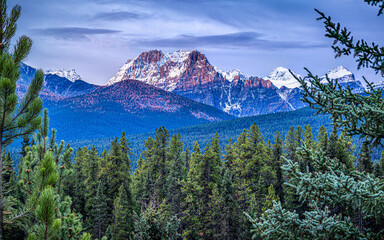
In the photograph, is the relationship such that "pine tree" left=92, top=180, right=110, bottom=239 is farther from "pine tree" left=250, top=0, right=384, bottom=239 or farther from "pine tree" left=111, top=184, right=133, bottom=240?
"pine tree" left=250, top=0, right=384, bottom=239

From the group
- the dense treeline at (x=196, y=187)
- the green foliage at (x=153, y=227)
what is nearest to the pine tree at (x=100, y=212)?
the dense treeline at (x=196, y=187)

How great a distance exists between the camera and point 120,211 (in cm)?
3244

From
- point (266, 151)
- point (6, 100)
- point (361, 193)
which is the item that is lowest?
point (266, 151)

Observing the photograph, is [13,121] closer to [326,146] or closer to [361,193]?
[361,193]

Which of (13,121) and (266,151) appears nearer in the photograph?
(13,121)

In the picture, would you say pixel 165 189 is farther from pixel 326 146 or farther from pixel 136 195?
pixel 326 146

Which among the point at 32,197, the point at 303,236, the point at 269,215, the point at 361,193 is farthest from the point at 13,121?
the point at 361,193

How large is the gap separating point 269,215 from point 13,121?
5.90 m

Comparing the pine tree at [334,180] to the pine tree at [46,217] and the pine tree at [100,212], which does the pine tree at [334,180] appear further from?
the pine tree at [100,212]

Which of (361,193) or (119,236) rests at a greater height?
(361,193)

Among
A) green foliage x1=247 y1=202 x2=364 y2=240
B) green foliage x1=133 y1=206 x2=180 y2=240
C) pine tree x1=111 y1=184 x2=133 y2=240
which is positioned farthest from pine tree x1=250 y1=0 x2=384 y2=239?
pine tree x1=111 y1=184 x2=133 y2=240

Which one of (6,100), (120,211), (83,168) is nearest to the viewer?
(6,100)

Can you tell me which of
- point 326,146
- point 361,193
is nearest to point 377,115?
point 361,193

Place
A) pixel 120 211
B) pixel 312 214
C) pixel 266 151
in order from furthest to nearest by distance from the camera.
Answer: pixel 266 151
pixel 120 211
pixel 312 214
